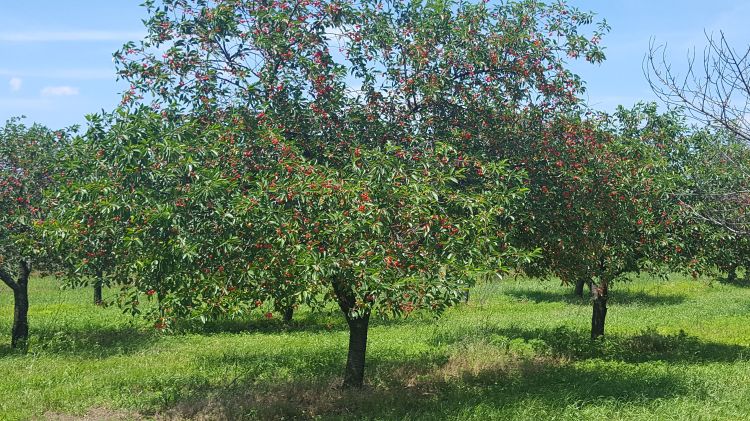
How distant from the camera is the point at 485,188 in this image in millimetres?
11500

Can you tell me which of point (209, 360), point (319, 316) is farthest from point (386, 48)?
point (319, 316)

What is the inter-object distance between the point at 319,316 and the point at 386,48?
15717mm

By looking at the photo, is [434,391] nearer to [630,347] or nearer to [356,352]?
[356,352]

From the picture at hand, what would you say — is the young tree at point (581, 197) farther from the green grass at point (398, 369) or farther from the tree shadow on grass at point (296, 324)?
the tree shadow on grass at point (296, 324)

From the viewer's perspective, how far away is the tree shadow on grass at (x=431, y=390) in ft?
38.4

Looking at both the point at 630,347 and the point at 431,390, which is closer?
the point at 431,390

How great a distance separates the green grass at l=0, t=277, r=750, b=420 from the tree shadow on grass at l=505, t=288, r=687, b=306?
4303 mm

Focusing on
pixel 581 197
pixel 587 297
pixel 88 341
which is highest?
pixel 581 197

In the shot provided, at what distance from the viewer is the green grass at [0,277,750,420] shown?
11.8 metres

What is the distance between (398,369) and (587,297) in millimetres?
21100

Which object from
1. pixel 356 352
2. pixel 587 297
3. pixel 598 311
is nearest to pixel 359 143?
pixel 356 352

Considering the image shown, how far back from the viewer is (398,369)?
14.9 meters

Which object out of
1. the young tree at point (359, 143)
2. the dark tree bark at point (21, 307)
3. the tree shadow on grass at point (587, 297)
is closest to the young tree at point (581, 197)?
the young tree at point (359, 143)

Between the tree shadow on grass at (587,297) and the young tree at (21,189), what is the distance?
21.5 metres
